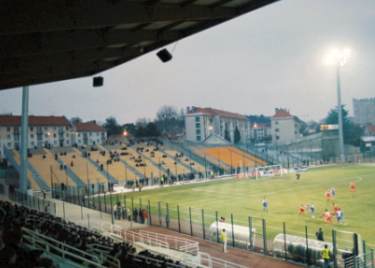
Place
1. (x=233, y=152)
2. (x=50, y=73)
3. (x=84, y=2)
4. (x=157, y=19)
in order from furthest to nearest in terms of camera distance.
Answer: (x=233, y=152) < (x=50, y=73) < (x=157, y=19) < (x=84, y=2)

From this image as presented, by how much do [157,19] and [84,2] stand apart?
1.60 m

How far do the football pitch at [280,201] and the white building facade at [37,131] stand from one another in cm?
6120

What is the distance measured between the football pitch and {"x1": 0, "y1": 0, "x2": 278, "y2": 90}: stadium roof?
45.7 ft

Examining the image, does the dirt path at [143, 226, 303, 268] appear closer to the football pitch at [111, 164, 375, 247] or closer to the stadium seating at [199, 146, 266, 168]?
the football pitch at [111, 164, 375, 247]

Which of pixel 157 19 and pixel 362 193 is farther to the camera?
pixel 362 193

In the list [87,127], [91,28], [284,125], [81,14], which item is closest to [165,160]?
[91,28]

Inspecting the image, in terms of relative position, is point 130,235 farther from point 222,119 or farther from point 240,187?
point 222,119

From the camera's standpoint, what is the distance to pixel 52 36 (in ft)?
34.7

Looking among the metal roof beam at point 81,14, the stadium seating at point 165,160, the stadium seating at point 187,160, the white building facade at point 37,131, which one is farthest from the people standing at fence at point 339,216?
the white building facade at point 37,131

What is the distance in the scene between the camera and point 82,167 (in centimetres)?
5819

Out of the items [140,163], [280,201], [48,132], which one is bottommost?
[280,201]

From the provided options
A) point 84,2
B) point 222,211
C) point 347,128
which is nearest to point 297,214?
point 222,211

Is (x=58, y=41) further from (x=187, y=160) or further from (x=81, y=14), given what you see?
(x=187, y=160)

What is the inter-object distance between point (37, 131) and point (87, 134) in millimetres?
15598
